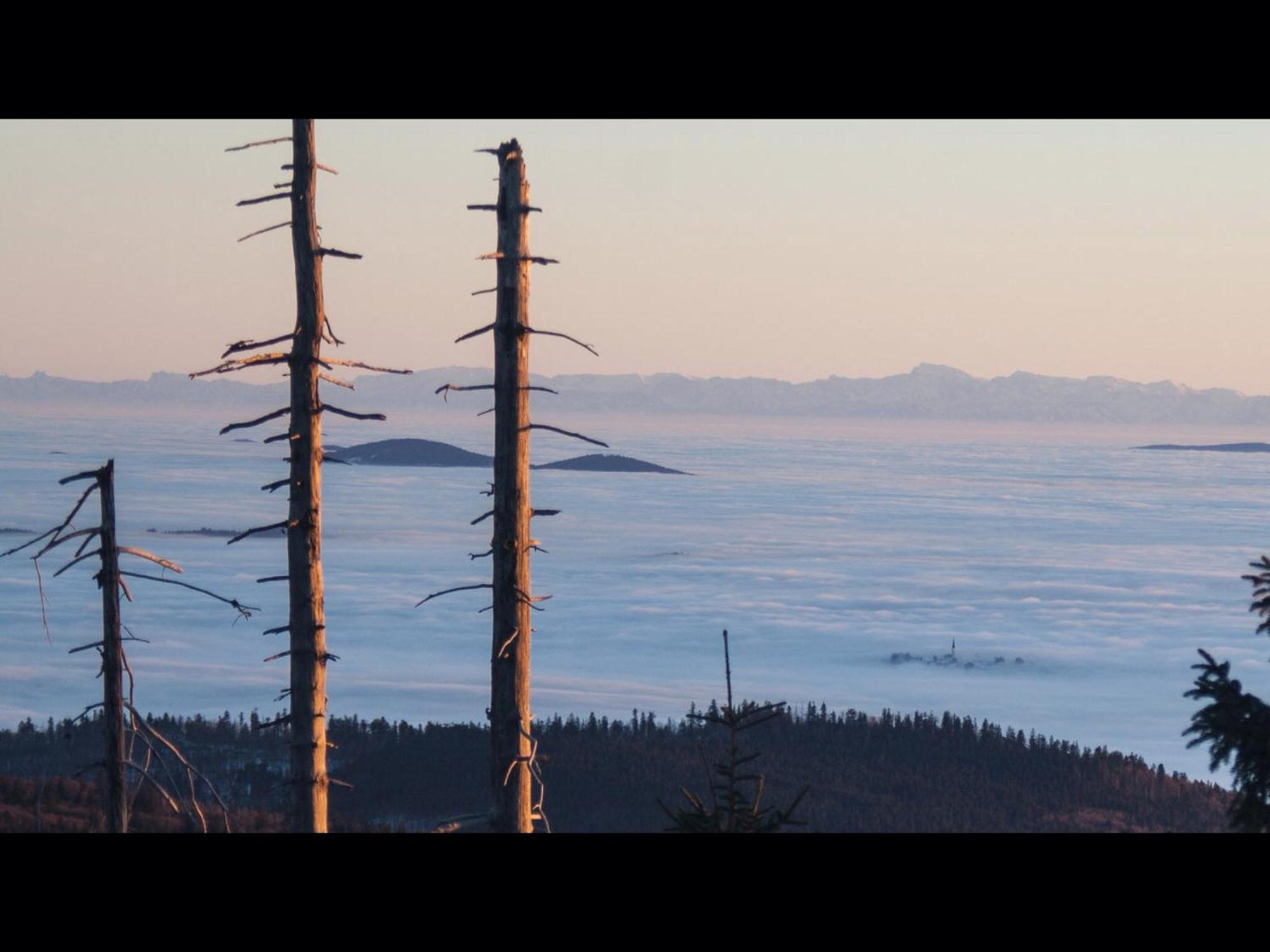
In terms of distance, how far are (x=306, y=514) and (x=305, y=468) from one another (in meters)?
0.45

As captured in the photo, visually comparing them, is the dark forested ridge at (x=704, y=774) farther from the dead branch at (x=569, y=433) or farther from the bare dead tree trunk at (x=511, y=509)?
the dead branch at (x=569, y=433)

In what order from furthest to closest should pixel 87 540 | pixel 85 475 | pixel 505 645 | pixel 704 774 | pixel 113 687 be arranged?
pixel 704 774, pixel 505 645, pixel 113 687, pixel 85 475, pixel 87 540

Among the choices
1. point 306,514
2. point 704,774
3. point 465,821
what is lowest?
point 704,774

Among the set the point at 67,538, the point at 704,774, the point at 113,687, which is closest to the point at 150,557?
the point at 67,538

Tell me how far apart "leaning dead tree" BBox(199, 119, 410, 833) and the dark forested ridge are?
2470 cm

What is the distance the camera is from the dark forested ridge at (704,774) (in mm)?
42844

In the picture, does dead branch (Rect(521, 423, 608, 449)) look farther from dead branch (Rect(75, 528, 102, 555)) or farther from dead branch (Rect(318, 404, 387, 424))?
dead branch (Rect(75, 528, 102, 555))

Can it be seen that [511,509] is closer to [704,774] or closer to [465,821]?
[465,821]

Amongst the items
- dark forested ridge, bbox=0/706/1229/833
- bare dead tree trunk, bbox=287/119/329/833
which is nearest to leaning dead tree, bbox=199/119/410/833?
bare dead tree trunk, bbox=287/119/329/833

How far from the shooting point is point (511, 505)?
12.6 metres
